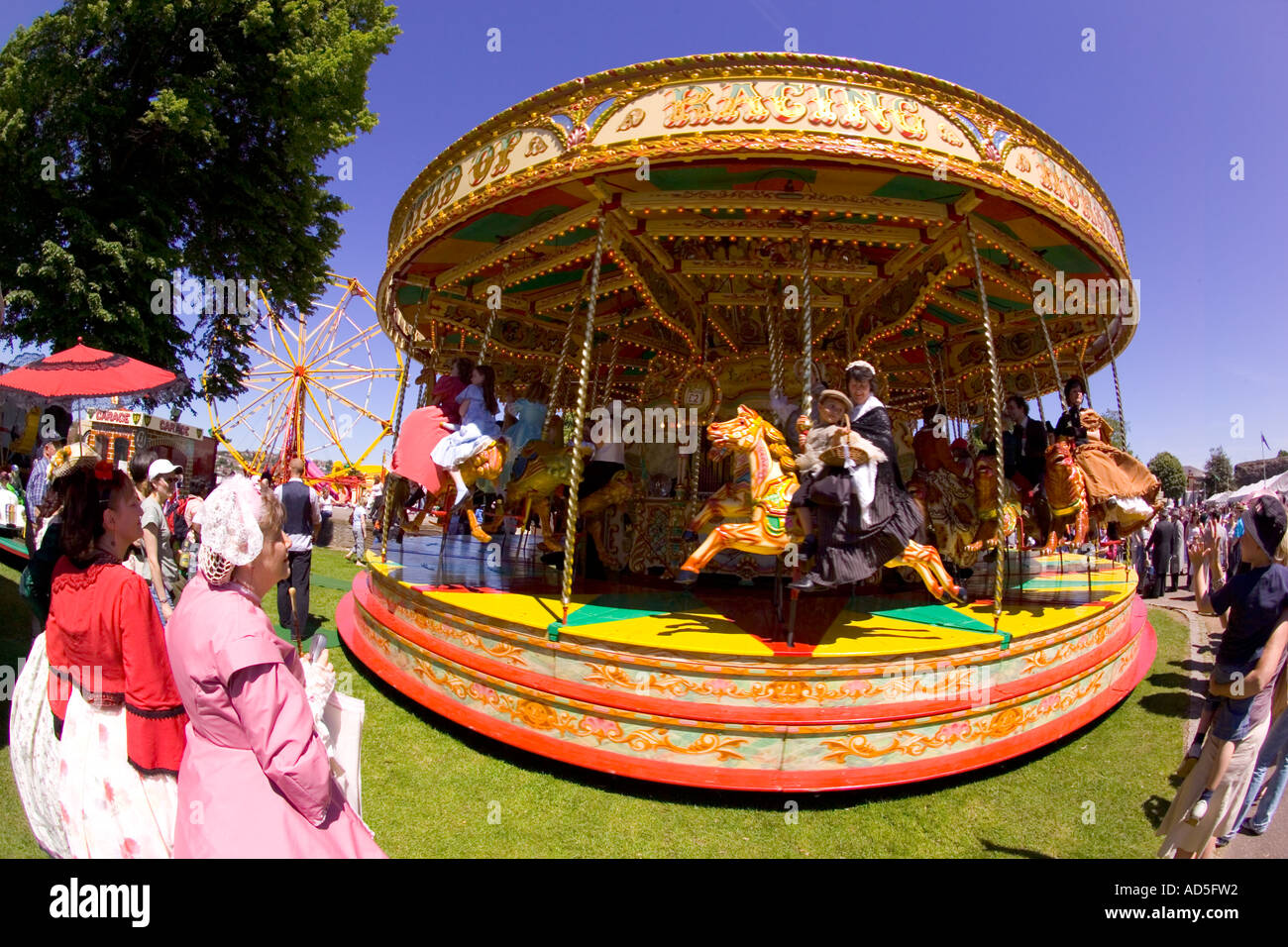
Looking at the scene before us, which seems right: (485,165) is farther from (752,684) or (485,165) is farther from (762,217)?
(752,684)

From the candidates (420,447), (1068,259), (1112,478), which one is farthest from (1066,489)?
(420,447)

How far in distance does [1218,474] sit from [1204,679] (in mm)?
58417

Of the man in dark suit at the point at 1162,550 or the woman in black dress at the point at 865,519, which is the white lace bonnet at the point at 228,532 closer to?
the woman in black dress at the point at 865,519

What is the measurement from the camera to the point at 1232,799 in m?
3.05

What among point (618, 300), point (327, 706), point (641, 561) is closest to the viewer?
point (327, 706)

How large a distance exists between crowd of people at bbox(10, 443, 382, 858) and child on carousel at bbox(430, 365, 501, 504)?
350 cm

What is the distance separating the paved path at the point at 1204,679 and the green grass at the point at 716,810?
0.41 meters

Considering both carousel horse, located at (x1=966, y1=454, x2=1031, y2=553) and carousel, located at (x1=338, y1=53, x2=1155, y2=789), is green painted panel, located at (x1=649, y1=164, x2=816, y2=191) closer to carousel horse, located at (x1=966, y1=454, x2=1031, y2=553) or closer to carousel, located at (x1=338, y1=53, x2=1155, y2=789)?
carousel, located at (x1=338, y1=53, x2=1155, y2=789)

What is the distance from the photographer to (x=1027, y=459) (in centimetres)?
754

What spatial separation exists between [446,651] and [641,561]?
3515 millimetres

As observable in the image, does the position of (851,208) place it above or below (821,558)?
above
